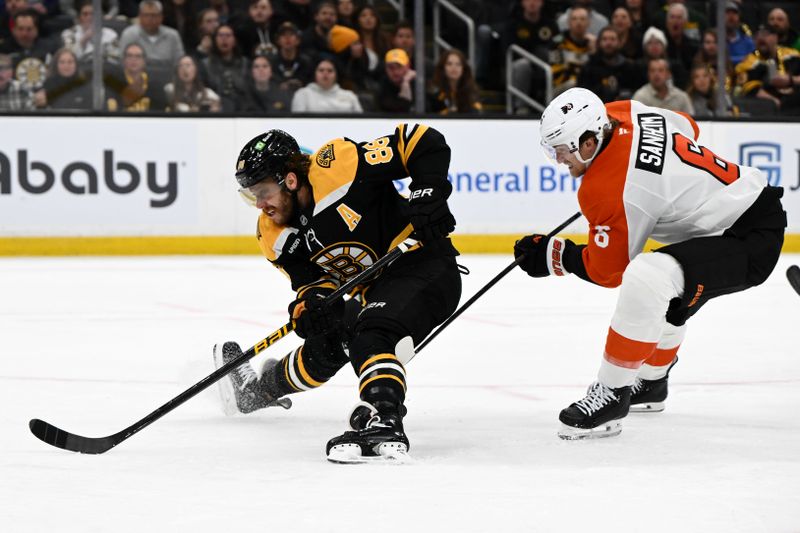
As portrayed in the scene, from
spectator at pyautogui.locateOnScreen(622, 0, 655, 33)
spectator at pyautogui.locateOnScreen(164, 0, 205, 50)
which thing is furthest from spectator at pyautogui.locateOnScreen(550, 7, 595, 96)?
spectator at pyautogui.locateOnScreen(164, 0, 205, 50)

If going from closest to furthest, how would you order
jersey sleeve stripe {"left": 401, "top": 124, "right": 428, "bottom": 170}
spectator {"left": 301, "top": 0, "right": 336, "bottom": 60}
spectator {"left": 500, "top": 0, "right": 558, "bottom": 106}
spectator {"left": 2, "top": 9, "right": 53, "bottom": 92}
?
jersey sleeve stripe {"left": 401, "top": 124, "right": 428, "bottom": 170}, spectator {"left": 2, "top": 9, "right": 53, "bottom": 92}, spectator {"left": 301, "top": 0, "right": 336, "bottom": 60}, spectator {"left": 500, "top": 0, "right": 558, "bottom": 106}

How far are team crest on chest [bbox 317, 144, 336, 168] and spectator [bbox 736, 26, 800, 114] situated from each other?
607 centimetres

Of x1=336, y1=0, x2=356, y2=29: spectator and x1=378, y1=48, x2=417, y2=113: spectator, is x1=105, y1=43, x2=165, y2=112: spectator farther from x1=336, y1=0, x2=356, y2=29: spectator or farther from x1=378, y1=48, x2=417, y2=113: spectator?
x1=378, y1=48, x2=417, y2=113: spectator

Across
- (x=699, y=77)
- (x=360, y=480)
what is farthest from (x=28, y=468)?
(x=699, y=77)

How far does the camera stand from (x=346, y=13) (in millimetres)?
8539

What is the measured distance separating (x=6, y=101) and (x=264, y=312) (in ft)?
10.3

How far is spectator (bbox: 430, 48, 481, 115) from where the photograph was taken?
8.49 meters

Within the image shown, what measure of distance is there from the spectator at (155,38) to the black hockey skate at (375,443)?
5610 mm

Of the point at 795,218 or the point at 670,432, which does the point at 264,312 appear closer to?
the point at 670,432

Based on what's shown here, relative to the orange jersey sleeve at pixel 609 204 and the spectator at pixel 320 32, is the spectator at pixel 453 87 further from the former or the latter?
the orange jersey sleeve at pixel 609 204

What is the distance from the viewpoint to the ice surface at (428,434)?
241 centimetres

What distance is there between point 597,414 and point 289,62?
219 inches

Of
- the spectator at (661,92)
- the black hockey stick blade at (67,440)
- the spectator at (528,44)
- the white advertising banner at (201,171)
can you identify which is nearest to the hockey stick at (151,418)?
the black hockey stick blade at (67,440)

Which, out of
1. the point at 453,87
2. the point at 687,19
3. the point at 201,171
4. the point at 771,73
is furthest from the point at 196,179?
the point at 771,73
